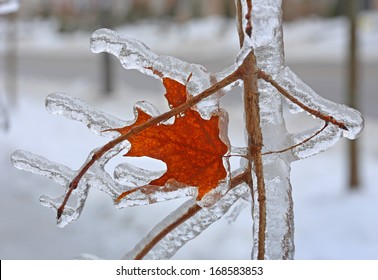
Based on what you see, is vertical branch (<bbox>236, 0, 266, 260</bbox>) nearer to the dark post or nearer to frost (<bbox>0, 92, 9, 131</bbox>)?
frost (<bbox>0, 92, 9, 131</bbox>)

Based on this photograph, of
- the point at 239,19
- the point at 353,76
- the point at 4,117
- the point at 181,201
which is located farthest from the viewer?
the point at 353,76

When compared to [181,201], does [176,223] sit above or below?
above

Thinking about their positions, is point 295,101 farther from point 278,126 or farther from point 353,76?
point 353,76

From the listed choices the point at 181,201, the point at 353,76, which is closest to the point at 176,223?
the point at 181,201

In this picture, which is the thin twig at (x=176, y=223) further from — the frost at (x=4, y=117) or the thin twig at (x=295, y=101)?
the frost at (x=4, y=117)

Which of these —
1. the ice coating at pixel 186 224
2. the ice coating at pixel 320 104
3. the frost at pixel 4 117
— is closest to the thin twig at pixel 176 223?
the ice coating at pixel 186 224

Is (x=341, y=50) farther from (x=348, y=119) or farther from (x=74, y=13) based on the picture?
(x=348, y=119)

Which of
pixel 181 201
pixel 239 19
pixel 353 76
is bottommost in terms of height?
pixel 181 201
